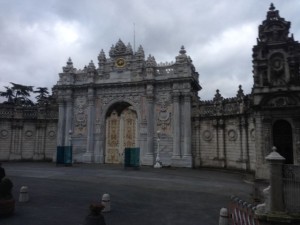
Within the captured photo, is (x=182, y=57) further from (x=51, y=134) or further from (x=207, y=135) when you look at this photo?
(x=51, y=134)

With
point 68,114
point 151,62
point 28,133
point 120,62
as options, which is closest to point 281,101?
point 151,62

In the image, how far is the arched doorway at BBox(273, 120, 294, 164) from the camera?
768 inches

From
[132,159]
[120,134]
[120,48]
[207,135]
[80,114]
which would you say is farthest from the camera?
[80,114]

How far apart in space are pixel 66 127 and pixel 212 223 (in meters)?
26.6

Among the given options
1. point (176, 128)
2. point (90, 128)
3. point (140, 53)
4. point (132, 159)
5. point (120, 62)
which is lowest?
point (132, 159)

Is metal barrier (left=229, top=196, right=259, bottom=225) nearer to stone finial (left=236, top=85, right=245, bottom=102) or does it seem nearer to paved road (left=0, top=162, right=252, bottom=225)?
paved road (left=0, top=162, right=252, bottom=225)

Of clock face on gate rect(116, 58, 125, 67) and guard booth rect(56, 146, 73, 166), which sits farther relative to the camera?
clock face on gate rect(116, 58, 125, 67)

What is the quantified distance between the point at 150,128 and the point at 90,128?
6.83 meters

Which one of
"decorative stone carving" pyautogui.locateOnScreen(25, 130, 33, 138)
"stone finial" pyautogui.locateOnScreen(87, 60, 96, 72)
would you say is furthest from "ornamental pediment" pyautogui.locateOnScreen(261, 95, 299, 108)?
"decorative stone carving" pyautogui.locateOnScreen(25, 130, 33, 138)

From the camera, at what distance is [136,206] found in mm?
11852

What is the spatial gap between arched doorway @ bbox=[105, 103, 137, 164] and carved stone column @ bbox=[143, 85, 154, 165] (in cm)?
204

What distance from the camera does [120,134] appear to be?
Result: 3234cm

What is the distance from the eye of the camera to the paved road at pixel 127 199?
32.2 ft

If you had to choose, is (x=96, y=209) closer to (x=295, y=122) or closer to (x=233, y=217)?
(x=233, y=217)
